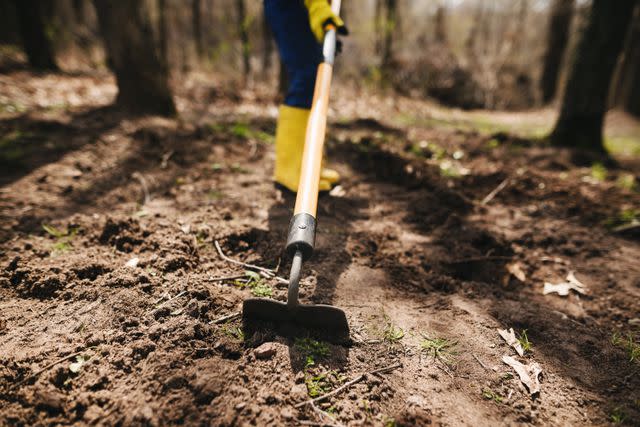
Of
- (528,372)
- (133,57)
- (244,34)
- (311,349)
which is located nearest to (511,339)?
(528,372)

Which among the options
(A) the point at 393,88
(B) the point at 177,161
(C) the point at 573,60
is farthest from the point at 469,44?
(B) the point at 177,161

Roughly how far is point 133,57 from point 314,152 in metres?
3.24

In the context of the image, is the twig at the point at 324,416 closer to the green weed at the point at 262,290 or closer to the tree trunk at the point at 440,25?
the green weed at the point at 262,290

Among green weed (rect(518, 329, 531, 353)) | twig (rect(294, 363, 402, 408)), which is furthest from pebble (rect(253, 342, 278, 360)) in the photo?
green weed (rect(518, 329, 531, 353))

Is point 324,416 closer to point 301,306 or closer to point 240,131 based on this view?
point 301,306

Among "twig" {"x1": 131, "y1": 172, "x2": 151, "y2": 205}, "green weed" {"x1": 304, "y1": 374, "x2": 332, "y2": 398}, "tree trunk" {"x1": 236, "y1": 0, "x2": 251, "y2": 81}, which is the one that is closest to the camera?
"green weed" {"x1": 304, "y1": 374, "x2": 332, "y2": 398}

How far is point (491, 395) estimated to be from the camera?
1379mm

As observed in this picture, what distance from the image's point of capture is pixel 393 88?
8555mm

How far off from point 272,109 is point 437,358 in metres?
4.99

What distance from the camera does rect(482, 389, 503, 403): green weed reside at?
137 centimetres

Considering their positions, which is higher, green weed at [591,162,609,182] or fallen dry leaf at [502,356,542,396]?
green weed at [591,162,609,182]

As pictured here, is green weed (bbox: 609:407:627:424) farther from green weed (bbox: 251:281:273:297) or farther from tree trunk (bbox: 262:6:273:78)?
tree trunk (bbox: 262:6:273:78)

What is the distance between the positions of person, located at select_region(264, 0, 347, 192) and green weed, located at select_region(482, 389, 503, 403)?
5.80 ft

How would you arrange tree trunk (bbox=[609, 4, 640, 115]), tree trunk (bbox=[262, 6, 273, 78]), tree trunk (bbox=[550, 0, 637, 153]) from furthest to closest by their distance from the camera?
1. tree trunk (bbox=[262, 6, 273, 78])
2. tree trunk (bbox=[609, 4, 640, 115])
3. tree trunk (bbox=[550, 0, 637, 153])
